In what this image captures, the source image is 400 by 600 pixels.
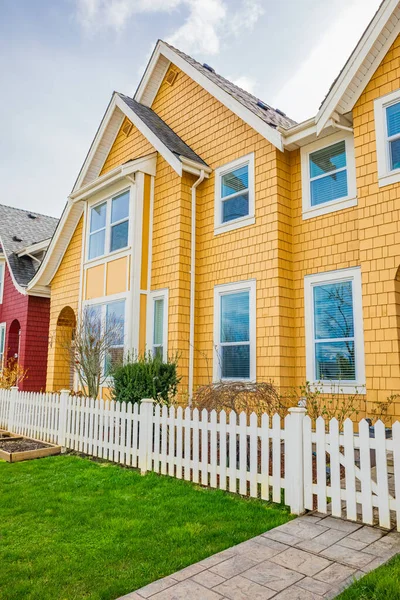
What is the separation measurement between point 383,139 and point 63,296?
437 inches

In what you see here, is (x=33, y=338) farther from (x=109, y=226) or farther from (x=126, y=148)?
(x=126, y=148)

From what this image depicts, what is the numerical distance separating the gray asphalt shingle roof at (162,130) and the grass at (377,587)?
946cm

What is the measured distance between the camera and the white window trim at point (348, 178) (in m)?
8.88

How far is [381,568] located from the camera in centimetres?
332

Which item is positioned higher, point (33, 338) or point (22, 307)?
point (22, 307)

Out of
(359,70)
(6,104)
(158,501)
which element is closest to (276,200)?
(359,70)

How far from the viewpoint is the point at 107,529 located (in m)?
4.38

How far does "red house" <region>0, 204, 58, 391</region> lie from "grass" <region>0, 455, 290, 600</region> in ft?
36.3

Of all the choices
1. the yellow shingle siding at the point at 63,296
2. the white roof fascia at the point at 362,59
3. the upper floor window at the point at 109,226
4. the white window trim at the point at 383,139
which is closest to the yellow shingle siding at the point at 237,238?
the upper floor window at the point at 109,226

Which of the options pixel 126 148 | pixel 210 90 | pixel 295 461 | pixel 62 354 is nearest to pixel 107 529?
pixel 295 461

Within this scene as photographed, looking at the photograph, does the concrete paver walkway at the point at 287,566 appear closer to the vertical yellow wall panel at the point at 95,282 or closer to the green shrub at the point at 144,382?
the green shrub at the point at 144,382

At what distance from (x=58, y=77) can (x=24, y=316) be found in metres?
10.5

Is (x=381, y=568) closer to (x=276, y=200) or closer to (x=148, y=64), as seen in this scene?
(x=276, y=200)

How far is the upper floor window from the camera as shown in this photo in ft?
40.4
